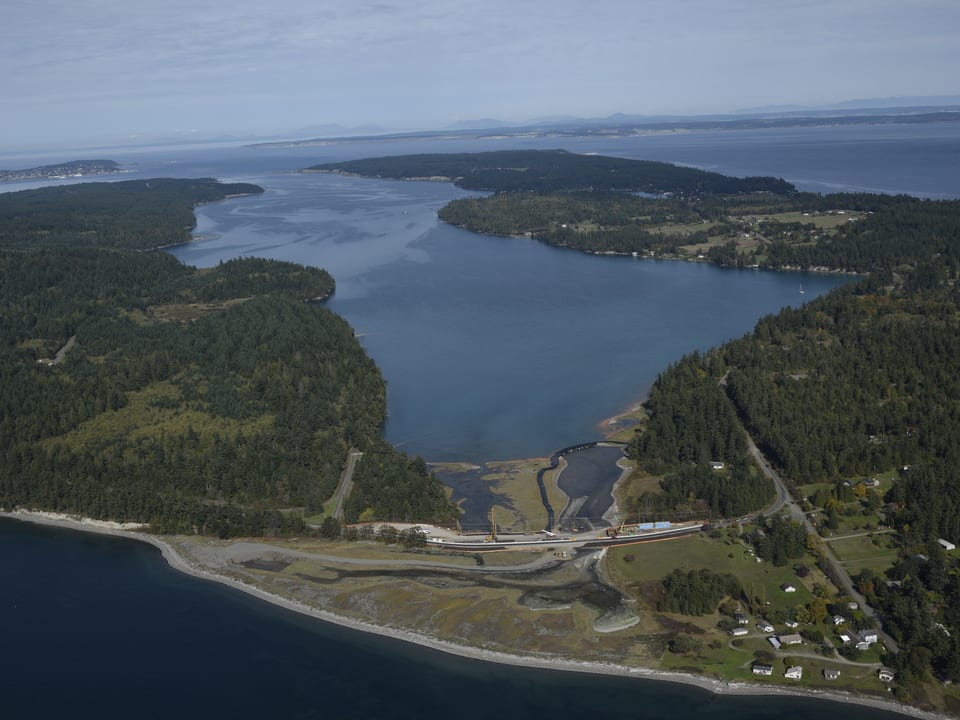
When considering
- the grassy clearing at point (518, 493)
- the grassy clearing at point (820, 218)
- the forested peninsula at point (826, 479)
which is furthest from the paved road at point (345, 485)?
the grassy clearing at point (820, 218)

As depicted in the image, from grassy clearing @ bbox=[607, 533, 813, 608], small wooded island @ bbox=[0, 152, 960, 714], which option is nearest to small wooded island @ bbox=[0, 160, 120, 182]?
small wooded island @ bbox=[0, 152, 960, 714]

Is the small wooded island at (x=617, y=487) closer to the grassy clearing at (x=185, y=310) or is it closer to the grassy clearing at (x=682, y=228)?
the grassy clearing at (x=185, y=310)

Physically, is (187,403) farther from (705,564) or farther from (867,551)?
(867,551)

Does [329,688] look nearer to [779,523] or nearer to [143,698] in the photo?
[143,698]

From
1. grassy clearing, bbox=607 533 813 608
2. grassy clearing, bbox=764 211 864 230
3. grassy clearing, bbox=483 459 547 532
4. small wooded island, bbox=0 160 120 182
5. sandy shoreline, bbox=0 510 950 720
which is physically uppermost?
small wooded island, bbox=0 160 120 182

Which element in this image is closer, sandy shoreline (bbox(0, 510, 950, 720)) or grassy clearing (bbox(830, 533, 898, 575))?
sandy shoreline (bbox(0, 510, 950, 720))

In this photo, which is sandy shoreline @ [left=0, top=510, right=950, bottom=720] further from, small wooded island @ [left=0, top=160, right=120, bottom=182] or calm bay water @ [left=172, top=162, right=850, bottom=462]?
small wooded island @ [left=0, top=160, right=120, bottom=182]

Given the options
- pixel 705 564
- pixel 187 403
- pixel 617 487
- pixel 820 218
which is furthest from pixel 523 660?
pixel 820 218
